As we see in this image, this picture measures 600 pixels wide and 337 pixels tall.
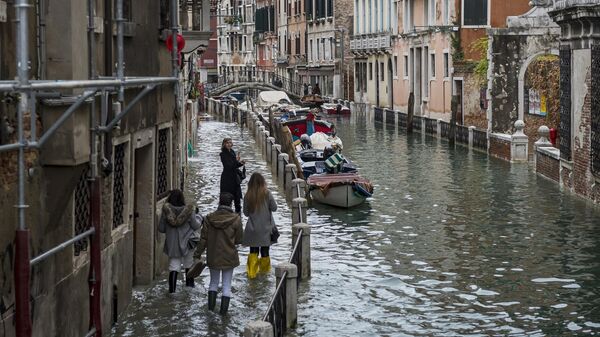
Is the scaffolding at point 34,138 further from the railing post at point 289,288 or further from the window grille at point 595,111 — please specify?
the window grille at point 595,111

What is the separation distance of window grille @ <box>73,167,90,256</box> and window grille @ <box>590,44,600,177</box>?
13988 millimetres

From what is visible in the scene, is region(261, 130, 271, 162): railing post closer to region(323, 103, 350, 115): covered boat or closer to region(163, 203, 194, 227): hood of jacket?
region(163, 203, 194, 227): hood of jacket

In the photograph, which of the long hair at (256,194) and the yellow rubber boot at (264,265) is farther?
the yellow rubber boot at (264,265)

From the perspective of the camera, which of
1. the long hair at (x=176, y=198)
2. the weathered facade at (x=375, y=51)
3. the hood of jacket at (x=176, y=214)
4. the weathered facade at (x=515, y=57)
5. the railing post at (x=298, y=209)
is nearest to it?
the hood of jacket at (x=176, y=214)

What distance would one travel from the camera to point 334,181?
923 inches

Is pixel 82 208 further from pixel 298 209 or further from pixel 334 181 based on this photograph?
pixel 334 181

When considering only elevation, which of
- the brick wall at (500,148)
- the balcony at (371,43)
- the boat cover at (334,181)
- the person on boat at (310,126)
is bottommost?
the boat cover at (334,181)

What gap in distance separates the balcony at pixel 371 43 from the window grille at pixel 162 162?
44.8m

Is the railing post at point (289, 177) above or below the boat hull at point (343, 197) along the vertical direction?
above

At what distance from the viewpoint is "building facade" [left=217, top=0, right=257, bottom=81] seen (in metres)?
100

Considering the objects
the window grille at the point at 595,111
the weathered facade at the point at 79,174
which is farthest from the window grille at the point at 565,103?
the weathered facade at the point at 79,174

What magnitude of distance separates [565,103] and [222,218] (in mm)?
15028

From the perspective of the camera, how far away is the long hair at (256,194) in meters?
14.4

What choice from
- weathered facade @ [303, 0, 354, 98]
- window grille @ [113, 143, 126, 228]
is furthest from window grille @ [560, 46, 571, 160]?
weathered facade @ [303, 0, 354, 98]
